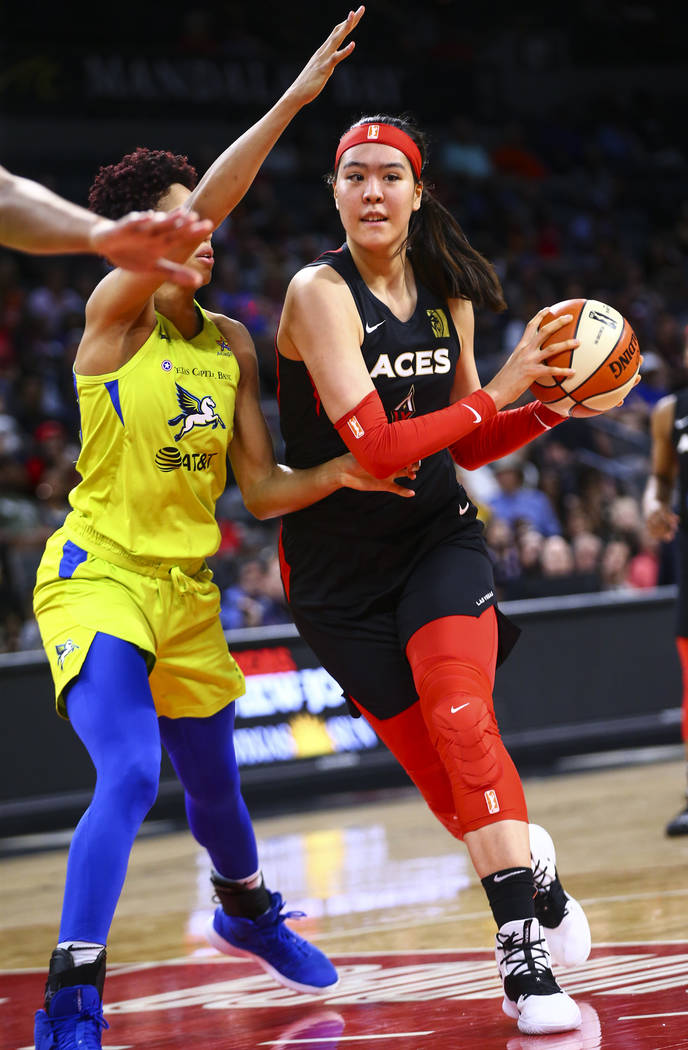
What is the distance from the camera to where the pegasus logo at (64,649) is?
319 centimetres

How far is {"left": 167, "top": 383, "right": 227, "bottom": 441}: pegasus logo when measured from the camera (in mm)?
3406

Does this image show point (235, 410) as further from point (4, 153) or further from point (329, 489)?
point (4, 153)

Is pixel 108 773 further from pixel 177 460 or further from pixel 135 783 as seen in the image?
pixel 177 460

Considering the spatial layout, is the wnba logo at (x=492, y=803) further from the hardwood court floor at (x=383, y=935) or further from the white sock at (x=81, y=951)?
the white sock at (x=81, y=951)

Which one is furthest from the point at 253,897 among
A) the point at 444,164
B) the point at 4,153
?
the point at 444,164

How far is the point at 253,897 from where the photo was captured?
383 cm

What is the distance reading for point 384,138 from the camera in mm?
3537

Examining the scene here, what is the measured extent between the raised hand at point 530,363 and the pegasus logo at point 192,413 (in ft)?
2.36

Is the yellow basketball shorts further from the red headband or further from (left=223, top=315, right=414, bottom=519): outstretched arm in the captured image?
the red headband

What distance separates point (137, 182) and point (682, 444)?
3.47m

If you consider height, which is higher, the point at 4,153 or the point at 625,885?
the point at 4,153

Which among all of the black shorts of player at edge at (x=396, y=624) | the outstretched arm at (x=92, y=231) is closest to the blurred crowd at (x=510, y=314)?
the black shorts of player at edge at (x=396, y=624)

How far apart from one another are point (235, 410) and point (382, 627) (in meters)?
0.73

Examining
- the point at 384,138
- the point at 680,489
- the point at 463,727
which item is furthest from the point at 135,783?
the point at 680,489
